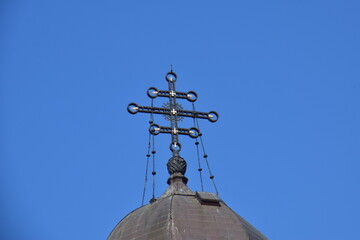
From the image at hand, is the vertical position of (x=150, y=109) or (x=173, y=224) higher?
(x=150, y=109)

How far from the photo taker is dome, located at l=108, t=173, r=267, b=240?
27.3 m

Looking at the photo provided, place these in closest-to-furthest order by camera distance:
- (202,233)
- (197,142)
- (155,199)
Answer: (202,233) < (155,199) < (197,142)

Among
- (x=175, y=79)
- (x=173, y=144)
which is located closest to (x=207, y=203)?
(x=173, y=144)

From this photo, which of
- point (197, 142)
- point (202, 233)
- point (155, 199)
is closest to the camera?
point (202, 233)

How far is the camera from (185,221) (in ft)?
90.9

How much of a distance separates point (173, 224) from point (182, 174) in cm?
385

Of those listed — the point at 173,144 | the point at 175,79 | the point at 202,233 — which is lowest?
the point at 202,233

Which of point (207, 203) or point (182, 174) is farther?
point (182, 174)

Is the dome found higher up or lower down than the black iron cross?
lower down

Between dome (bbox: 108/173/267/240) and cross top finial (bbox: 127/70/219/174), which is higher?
cross top finial (bbox: 127/70/219/174)

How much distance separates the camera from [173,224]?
27.4 m

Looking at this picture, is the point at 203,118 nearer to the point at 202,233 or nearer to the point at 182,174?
the point at 182,174

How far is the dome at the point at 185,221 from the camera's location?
27.3 m

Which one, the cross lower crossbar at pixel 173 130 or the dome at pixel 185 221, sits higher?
the cross lower crossbar at pixel 173 130
